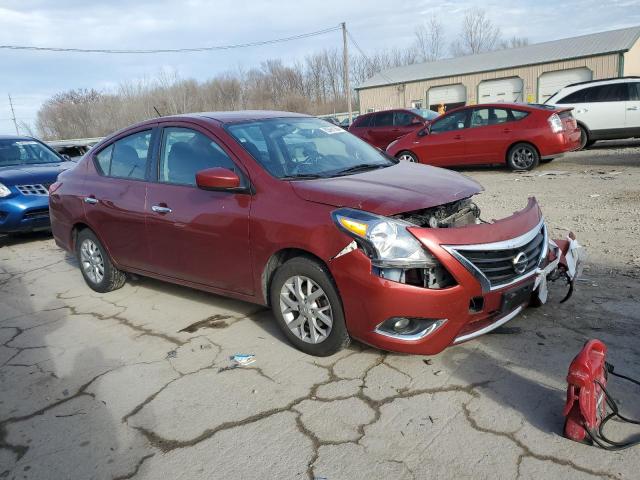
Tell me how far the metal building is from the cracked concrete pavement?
1192 inches

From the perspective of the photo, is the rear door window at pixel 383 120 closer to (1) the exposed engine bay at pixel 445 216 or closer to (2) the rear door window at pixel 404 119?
(2) the rear door window at pixel 404 119

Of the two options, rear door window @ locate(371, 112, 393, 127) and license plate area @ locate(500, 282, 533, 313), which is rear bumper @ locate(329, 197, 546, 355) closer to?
license plate area @ locate(500, 282, 533, 313)

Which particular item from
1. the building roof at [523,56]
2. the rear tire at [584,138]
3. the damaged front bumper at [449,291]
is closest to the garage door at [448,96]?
the building roof at [523,56]

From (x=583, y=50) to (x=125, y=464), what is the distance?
3509 cm

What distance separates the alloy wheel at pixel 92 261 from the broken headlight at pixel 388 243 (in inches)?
130

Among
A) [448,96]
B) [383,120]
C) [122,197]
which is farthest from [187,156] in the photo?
[448,96]

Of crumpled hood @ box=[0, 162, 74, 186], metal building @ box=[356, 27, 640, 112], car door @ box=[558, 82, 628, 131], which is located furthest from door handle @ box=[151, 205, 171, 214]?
metal building @ box=[356, 27, 640, 112]

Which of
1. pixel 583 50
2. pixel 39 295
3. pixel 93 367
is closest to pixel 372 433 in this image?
pixel 93 367

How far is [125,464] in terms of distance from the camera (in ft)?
8.73

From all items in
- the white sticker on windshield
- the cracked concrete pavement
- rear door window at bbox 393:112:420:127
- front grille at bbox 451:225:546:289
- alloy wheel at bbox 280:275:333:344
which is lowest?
the cracked concrete pavement

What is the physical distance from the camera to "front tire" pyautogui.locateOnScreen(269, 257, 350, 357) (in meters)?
3.30

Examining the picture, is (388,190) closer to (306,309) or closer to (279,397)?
(306,309)

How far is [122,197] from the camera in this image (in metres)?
4.76

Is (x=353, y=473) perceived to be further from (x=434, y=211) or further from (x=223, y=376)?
(x=434, y=211)
